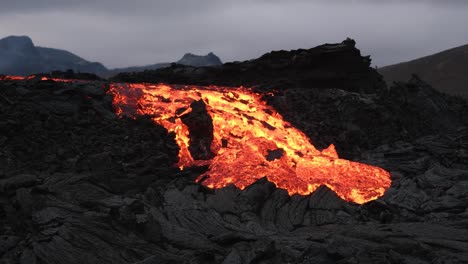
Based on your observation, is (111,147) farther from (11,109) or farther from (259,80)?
(259,80)

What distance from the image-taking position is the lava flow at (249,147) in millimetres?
16812

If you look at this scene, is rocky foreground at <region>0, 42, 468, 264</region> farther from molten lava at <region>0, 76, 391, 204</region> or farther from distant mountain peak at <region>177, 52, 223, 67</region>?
distant mountain peak at <region>177, 52, 223, 67</region>

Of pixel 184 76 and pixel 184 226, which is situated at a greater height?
pixel 184 76

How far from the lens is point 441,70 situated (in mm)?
93250

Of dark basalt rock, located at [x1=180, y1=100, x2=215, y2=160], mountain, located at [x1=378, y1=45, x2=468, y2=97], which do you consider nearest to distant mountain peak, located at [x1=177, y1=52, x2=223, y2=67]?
mountain, located at [x1=378, y1=45, x2=468, y2=97]

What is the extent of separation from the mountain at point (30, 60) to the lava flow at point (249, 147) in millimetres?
84379

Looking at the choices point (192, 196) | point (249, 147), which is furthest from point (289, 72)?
point (192, 196)

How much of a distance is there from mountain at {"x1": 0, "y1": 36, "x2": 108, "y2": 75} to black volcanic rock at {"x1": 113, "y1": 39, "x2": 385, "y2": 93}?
78.4m

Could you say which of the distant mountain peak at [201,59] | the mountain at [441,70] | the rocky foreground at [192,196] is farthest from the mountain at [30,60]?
the rocky foreground at [192,196]

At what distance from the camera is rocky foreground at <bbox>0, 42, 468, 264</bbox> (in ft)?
36.0

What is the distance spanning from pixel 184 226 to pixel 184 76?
16663 mm

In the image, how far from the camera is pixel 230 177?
16656mm

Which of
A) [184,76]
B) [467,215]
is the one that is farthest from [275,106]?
[467,215]

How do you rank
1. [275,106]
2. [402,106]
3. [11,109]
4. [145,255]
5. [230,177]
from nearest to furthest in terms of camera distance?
[145,255], [230,177], [11,109], [275,106], [402,106]
